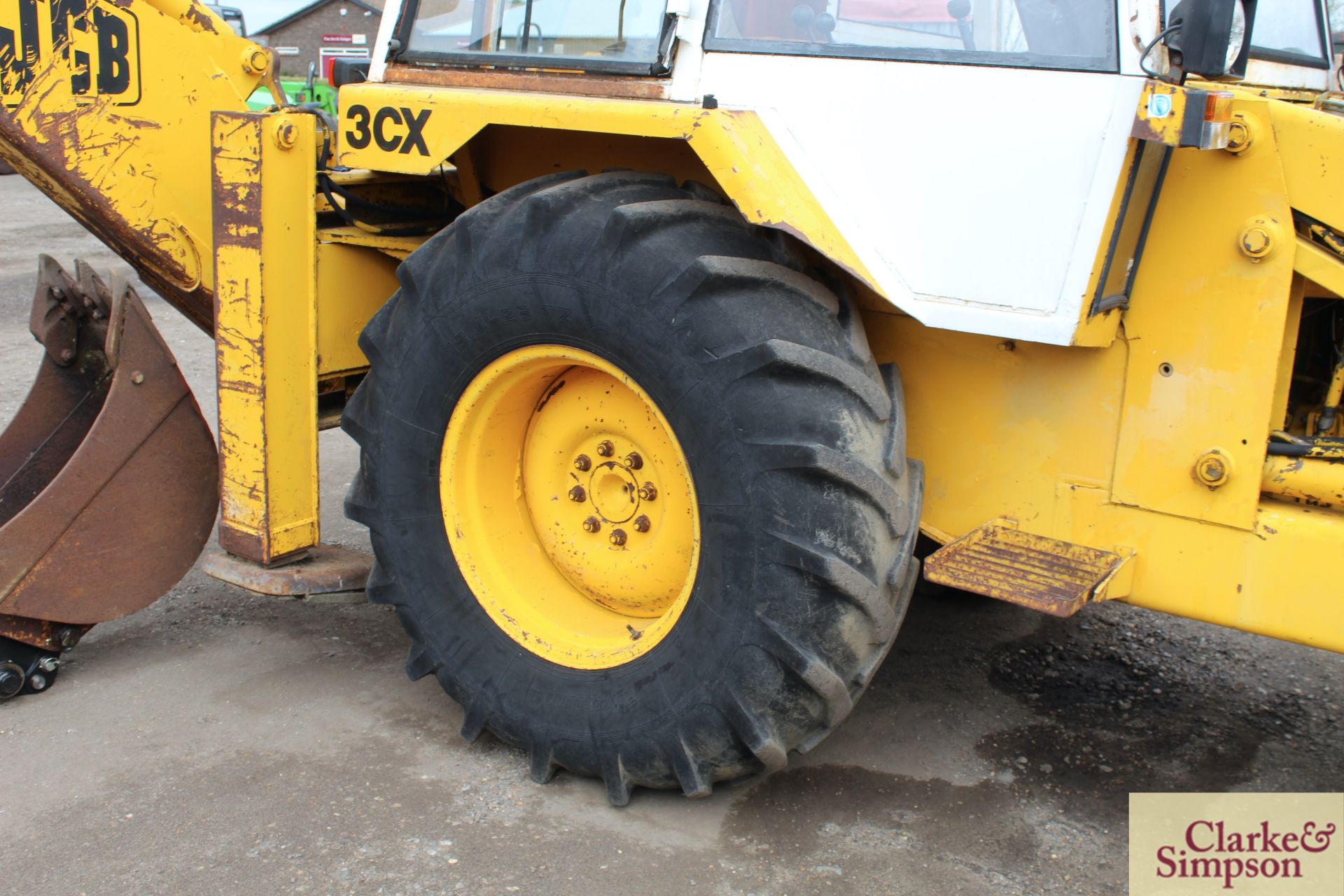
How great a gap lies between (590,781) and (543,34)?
173 centimetres

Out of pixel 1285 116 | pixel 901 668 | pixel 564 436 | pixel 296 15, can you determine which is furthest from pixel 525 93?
pixel 296 15

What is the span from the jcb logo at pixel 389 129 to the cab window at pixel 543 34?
0.65 feet

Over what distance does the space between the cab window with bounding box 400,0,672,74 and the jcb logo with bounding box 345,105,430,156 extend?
199 millimetres

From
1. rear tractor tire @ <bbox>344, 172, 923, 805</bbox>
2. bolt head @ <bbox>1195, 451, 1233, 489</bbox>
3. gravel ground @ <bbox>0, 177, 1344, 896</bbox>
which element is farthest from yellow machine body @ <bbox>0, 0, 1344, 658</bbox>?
gravel ground @ <bbox>0, 177, 1344, 896</bbox>

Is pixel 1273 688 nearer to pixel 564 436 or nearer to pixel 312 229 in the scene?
pixel 564 436

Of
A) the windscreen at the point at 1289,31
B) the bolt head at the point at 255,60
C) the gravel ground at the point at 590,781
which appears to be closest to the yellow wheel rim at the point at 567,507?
the gravel ground at the point at 590,781

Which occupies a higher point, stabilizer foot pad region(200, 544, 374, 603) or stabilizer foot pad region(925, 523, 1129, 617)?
stabilizer foot pad region(925, 523, 1129, 617)

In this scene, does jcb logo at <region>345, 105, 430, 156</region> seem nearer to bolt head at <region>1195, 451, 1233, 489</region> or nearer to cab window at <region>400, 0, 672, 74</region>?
cab window at <region>400, 0, 672, 74</region>

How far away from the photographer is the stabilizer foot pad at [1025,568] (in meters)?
2.23

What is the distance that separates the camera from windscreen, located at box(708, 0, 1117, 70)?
215cm

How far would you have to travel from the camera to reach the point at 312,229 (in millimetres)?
3080

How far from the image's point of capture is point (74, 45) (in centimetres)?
313

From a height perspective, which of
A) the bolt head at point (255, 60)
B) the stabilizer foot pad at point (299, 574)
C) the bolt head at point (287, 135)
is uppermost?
the bolt head at point (255, 60)

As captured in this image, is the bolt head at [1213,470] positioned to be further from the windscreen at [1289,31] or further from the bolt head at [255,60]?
the bolt head at [255,60]
